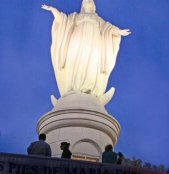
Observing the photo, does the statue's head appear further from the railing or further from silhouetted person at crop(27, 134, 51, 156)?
the railing

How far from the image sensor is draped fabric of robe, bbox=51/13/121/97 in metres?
20.6

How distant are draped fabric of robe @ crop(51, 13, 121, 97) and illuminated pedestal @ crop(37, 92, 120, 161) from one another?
1.36m

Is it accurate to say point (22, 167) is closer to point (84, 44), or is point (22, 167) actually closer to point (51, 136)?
point (51, 136)

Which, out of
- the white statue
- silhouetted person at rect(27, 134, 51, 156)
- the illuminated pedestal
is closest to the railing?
silhouetted person at rect(27, 134, 51, 156)

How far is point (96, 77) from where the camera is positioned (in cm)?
2070

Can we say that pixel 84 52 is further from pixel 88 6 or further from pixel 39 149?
pixel 39 149

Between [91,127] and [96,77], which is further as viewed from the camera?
[96,77]

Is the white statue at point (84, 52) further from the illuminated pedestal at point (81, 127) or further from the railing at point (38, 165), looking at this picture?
the railing at point (38, 165)

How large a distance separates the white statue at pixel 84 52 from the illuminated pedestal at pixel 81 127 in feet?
4.44

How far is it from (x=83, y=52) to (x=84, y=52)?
1.5 inches

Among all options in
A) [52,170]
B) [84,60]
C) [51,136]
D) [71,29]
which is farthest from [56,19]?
[52,170]

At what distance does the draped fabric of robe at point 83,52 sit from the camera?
20625 mm

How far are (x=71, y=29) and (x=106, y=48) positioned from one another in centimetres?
153

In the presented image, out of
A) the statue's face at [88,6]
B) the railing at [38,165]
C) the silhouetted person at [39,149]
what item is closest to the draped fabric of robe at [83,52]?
the statue's face at [88,6]
